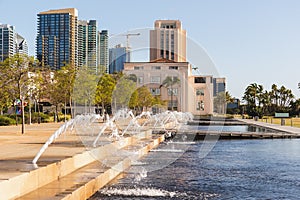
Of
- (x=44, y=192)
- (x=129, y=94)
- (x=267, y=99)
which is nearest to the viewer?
(x=44, y=192)

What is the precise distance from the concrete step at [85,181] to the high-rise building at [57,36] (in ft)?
217

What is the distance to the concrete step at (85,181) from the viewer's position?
782 cm

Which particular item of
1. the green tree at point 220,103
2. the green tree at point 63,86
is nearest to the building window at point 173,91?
the green tree at point 220,103

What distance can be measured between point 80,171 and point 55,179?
5.01ft

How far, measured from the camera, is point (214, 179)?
1184 centimetres

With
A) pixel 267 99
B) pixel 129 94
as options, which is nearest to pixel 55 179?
pixel 129 94

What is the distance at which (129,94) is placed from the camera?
4416 cm

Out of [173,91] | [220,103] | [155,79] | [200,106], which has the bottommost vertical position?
[200,106]

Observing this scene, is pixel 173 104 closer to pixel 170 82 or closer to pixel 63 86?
pixel 170 82

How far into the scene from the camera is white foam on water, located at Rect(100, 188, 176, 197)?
9.70 metres

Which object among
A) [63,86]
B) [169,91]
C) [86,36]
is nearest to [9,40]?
[86,36]

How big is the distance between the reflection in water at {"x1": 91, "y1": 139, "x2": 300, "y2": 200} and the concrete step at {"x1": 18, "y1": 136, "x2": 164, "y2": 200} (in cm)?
25

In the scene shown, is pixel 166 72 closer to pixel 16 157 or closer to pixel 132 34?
pixel 132 34

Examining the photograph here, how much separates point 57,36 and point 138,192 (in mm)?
83960
